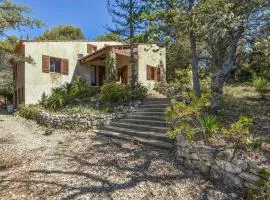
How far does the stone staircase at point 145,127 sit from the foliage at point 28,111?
6835mm

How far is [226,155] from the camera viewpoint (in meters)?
6.27

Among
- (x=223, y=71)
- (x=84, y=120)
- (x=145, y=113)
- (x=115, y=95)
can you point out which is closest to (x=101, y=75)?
(x=115, y=95)

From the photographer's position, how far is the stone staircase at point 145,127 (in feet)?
31.9

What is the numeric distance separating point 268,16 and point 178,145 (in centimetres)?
456

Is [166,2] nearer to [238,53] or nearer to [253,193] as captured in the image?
[238,53]

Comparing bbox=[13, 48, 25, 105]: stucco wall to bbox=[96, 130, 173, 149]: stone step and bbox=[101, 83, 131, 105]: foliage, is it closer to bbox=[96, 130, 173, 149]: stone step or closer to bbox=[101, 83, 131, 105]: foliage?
bbox=[101, 83, 131, 105]: foliage

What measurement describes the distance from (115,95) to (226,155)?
392 inches

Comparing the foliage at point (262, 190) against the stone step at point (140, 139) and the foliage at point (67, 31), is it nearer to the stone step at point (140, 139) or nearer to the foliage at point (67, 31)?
the stone step at point (140, 139)

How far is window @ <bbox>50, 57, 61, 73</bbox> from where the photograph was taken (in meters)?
21.7

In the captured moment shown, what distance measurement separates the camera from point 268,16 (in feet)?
26.3

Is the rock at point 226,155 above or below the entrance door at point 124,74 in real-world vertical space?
below

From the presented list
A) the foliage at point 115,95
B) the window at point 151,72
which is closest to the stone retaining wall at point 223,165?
the foliage at point 115,95

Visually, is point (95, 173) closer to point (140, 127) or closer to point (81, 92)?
point (140, 127)

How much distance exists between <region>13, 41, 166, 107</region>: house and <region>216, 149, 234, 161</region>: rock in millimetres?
12849
